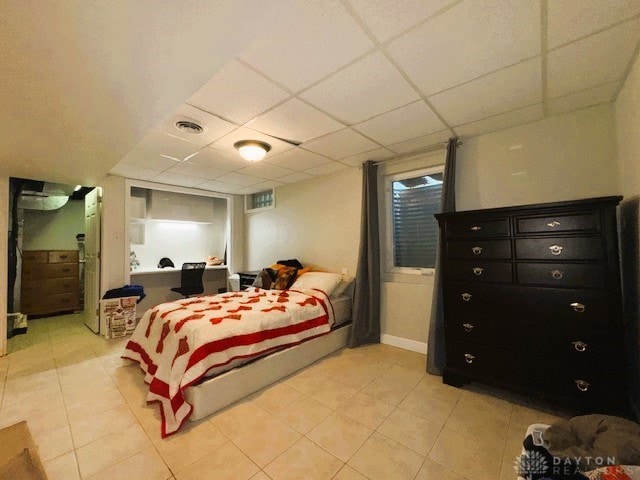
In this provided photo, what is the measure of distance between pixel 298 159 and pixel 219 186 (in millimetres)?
2040

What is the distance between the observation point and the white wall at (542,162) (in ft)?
7.02

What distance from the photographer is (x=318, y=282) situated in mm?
3502

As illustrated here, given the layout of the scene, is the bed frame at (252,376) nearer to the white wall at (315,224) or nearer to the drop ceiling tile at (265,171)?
the white wall at (315,224)

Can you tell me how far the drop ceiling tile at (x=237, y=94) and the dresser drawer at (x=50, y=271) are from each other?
527 cm

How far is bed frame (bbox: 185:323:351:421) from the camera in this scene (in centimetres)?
196

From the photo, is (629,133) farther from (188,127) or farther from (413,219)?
(188,127)

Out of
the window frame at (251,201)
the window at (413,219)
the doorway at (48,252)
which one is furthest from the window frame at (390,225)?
the doorway at (48,252)

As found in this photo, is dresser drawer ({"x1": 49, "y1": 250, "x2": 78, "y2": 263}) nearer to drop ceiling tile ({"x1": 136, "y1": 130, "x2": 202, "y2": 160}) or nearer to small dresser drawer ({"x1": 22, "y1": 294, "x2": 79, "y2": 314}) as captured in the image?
small dresser drawer ({"x1": 22, "y1": 294, "x2": 79, "y2": 314})

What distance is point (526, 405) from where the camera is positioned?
2.06 metres

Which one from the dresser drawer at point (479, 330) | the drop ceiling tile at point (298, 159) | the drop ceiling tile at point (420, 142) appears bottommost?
the dresser drawer at point (479, 330)

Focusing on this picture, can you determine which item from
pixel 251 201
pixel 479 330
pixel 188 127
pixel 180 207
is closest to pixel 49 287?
pixel 180 207

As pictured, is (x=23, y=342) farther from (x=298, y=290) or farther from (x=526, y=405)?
(x=526, y=405)

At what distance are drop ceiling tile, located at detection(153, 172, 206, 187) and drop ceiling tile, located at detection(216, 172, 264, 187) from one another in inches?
14.1

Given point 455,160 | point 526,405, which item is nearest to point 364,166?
point 455,160
